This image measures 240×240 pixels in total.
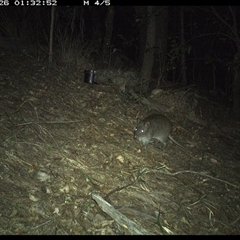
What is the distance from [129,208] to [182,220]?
0.73m

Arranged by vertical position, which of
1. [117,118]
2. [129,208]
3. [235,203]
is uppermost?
[117,118]

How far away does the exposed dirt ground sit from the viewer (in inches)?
138

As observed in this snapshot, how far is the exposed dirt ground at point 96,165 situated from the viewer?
351 cm

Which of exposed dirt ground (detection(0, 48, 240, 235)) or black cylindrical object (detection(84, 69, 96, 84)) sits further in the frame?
black cylindrical object (detection(84, 69, 96, 84))

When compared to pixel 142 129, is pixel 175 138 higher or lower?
lower

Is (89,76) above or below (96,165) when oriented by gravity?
above

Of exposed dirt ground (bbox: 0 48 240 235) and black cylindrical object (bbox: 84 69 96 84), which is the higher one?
black cylindrical object (bbox: 84 69 96 84)

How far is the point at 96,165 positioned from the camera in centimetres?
457

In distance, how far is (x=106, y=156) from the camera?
4867 mm

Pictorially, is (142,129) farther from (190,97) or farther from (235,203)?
(190,97)

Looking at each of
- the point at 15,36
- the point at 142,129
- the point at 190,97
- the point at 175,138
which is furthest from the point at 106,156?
the point at 15,36

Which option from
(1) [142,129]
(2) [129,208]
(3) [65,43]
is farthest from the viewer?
(3) [65,43]

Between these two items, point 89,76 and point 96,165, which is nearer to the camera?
point 96,165

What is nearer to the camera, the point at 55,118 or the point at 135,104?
the point at 55,118
